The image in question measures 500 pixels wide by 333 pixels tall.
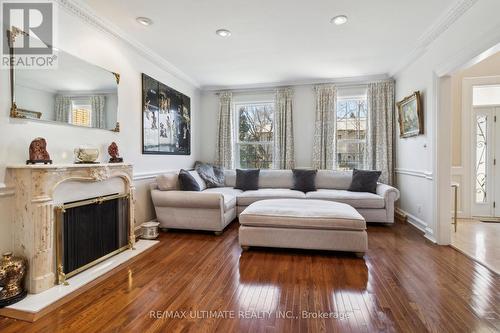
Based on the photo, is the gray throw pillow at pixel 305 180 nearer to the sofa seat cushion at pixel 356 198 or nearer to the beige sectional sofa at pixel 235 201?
the beige sectional sofa at pixel 235 201

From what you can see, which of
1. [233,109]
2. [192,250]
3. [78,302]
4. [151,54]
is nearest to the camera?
[78,302]

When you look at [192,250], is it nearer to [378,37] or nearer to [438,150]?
[438,150]

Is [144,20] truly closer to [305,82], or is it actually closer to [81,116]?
[81,116]

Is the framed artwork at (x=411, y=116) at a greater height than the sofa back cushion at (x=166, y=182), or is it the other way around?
the framed artwork at (x=411, y=116)

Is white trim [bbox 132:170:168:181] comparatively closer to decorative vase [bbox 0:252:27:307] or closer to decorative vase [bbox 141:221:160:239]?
decorative vase [bbox 141:221:160:239]

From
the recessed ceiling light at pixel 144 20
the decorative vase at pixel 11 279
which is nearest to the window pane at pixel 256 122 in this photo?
the recessed ceiling light at pixel 144 20

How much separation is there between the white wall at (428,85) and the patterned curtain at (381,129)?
15 centimetres

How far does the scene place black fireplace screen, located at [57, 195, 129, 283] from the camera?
82.7 inches

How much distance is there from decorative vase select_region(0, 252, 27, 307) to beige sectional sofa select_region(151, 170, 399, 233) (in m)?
1.74

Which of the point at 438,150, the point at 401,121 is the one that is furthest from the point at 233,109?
the point at 438,150

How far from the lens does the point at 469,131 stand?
410 centimetres

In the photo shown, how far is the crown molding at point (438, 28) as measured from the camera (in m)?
2.40

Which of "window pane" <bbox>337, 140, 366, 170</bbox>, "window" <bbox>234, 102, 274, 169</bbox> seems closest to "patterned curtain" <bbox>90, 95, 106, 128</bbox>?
"window" <bbox>234, 102, 274, 169</bbox>

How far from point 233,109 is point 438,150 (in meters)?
3.81
